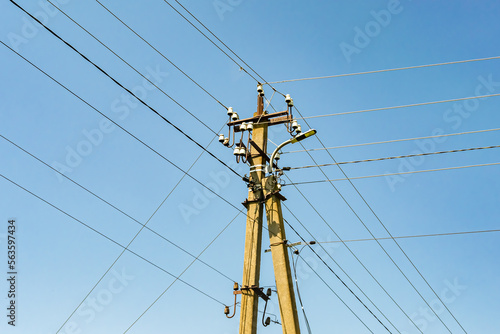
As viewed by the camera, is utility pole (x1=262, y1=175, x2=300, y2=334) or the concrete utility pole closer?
the concrete utility pole

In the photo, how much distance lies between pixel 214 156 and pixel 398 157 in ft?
17.0

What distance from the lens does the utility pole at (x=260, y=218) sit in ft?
42.5

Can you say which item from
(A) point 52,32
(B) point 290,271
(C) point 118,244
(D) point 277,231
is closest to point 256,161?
(D) point 277,231

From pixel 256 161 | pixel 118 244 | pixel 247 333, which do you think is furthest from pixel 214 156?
pixel 247 333

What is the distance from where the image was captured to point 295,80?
653 inches

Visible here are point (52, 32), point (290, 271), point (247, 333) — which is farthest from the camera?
point (290, 271)

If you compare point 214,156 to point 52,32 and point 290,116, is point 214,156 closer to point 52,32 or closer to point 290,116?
point 290,116

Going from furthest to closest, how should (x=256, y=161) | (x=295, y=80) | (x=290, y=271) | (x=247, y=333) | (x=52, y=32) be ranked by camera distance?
(x=295, y=80), (x=256, y=161), (x=290, y=271), (x=247, y=333), (x=52, y=32)

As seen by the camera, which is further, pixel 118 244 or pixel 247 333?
pixel 118 244

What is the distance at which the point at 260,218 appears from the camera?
14141 millimetres

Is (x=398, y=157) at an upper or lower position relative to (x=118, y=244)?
upper

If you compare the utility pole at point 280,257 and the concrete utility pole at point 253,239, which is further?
the utility pole at point 280,257

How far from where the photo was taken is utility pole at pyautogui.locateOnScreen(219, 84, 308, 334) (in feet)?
42.5

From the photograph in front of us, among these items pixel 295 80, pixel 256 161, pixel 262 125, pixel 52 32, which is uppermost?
pixel 295 80
